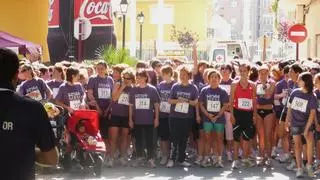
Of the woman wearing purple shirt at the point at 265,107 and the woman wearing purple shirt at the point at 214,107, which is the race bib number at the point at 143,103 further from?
the woman wearing purple shirt at the point at 265,107

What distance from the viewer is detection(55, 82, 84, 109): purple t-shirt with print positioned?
10.5 meters

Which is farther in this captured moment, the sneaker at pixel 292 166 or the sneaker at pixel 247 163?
the sneaker at pixel 247 163

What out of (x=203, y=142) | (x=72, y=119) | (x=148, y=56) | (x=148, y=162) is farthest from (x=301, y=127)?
(x=148, y=56)

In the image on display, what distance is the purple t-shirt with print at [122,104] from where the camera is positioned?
11.2 m

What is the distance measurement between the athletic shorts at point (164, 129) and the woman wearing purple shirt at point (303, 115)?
233 centimetres

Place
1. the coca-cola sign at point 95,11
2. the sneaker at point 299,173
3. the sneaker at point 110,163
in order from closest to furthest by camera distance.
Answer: the sneaker at point 299,173, the sneaker at point 110,163, the coca-cola sign at point 95,11

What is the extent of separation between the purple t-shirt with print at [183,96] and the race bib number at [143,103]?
0.43 meters

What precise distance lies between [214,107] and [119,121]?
170 centimetres

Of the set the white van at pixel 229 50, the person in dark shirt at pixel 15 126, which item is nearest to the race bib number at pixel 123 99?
the person in dark shirt at pixel 15 126

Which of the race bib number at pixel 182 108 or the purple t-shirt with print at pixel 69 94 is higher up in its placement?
the purple t-shirt with print at pixel 69 94

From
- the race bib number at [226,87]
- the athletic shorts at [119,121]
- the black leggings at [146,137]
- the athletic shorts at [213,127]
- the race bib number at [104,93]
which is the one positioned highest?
the race bib number at [226,87]

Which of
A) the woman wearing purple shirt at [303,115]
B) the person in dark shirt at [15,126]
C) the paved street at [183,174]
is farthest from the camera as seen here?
the paved street at [183,174]

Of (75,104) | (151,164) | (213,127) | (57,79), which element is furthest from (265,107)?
(57,79)

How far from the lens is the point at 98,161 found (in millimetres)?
10016
